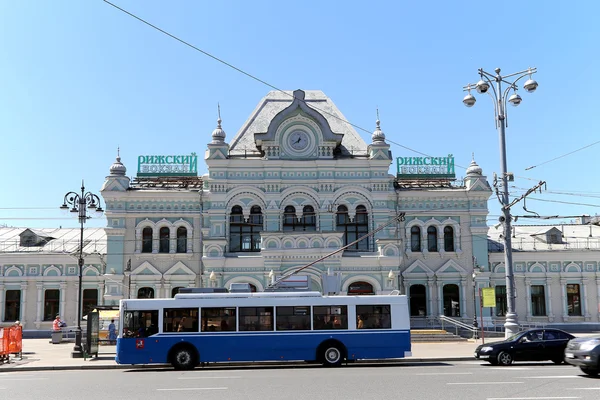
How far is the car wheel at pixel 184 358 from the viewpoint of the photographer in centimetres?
2231

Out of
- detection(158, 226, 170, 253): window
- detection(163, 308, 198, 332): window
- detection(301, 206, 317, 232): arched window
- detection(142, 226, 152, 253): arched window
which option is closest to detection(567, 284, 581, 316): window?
detection(301, 206, 317, 232): arched window

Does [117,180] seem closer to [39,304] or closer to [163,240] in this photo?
[163,240]

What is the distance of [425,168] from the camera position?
4400 cm

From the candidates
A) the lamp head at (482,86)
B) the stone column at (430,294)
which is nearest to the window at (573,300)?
the stone column at (430,294)

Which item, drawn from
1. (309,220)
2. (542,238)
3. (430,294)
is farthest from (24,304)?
(542,238)

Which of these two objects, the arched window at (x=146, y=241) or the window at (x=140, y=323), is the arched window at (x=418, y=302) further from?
the window at (x=140, y=323)

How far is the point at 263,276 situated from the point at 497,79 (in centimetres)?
1846

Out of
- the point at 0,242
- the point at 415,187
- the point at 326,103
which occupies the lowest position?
the point at 0,242

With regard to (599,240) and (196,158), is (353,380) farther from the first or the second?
(599,240)

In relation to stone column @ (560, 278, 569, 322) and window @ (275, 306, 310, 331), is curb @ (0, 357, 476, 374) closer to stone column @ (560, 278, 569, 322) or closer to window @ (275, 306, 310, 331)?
window @ (275, 306, 310, 331)

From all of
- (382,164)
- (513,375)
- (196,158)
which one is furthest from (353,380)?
(196,158)

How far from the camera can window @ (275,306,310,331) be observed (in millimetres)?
22969

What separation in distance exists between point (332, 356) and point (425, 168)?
23881mm

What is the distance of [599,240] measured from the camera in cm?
4441
